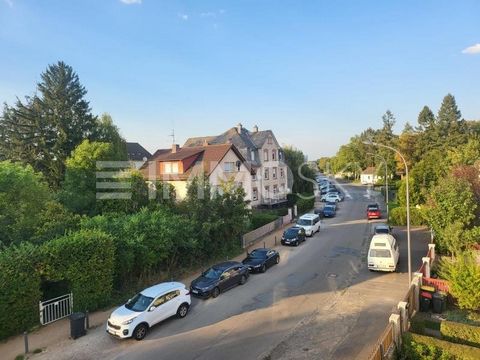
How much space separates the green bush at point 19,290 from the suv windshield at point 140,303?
3722 millimetres

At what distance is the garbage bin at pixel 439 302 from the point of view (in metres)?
14.3

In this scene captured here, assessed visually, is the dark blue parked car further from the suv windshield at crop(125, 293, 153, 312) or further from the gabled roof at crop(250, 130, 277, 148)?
the suv windshield at crop(125, 293, 153, 312)

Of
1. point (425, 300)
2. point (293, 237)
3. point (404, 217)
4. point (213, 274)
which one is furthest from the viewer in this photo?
point (404, 217)

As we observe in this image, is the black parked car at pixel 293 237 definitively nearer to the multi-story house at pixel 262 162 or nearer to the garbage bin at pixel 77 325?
the multi-story house at pixel 262 162

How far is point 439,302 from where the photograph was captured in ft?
47.1

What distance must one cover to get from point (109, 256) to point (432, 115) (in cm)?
7939

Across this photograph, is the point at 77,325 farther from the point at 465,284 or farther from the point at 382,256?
the point at 382,256

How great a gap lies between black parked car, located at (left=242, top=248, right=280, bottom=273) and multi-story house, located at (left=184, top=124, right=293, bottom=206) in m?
19.8

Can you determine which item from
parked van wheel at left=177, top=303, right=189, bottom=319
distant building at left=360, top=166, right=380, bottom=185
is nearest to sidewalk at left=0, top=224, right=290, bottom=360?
parked van wheel at left=177, top=303, right=189, bottom=319

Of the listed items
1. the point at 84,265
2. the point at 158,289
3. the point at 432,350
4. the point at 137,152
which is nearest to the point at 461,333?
the point at 432,350

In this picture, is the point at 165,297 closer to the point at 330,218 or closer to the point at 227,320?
the point at 227,320

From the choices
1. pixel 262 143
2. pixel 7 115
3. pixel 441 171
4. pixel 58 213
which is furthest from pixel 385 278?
pixel 7 115

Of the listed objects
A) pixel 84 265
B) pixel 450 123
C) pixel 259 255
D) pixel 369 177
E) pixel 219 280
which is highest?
pixel 450 123

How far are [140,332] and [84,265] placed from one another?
410cm
